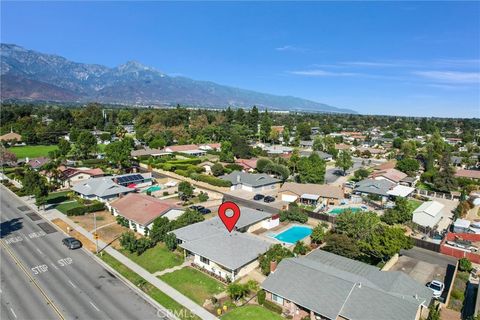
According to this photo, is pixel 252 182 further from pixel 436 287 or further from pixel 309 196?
pixel 436 287

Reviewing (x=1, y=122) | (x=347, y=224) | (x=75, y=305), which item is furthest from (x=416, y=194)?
(x=1, y=122)

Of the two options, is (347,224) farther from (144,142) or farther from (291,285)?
(144,142)

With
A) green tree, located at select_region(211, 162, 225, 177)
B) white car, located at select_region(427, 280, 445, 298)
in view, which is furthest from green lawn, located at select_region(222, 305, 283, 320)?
green tree, located at select_region(211, 162, 225, 177)

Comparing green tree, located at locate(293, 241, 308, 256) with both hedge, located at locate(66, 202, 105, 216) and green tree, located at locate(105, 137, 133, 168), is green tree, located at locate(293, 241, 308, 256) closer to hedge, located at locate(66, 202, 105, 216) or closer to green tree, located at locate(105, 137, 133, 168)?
hedge, located at locate(66, 202, 105, 216)

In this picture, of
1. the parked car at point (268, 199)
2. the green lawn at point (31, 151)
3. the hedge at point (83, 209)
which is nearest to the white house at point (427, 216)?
the parked car at point (268, 199)

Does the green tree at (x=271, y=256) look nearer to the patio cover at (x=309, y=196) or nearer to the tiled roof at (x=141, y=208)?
the tiled roof at (x=141, y=208)
